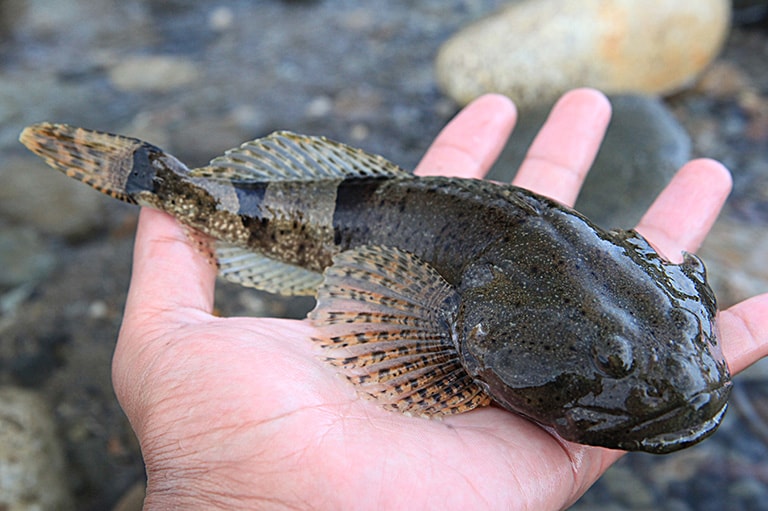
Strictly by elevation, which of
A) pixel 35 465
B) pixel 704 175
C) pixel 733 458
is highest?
pixel 704 175

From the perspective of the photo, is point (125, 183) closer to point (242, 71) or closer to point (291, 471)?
point (291, 471)

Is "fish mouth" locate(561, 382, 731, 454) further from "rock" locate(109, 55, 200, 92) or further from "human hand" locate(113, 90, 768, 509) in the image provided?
"rock" locate(109, 55, 200, 92)

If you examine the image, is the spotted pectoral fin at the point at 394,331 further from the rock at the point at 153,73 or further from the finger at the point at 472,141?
the rock at the point at 153,73

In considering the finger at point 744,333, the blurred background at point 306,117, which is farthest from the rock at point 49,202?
the finger at point 744,333

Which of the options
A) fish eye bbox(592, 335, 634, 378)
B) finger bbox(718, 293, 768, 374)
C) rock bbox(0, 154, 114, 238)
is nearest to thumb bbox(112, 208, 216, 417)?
fish eye bbox(592, 335, 634, 378)

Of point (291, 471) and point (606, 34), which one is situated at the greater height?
point (606, 34)

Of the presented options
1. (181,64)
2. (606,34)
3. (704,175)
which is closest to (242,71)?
(181,64)

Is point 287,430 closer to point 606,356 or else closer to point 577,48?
point 606,356

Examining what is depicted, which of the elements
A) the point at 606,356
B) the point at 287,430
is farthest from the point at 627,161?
the point at 287,430
